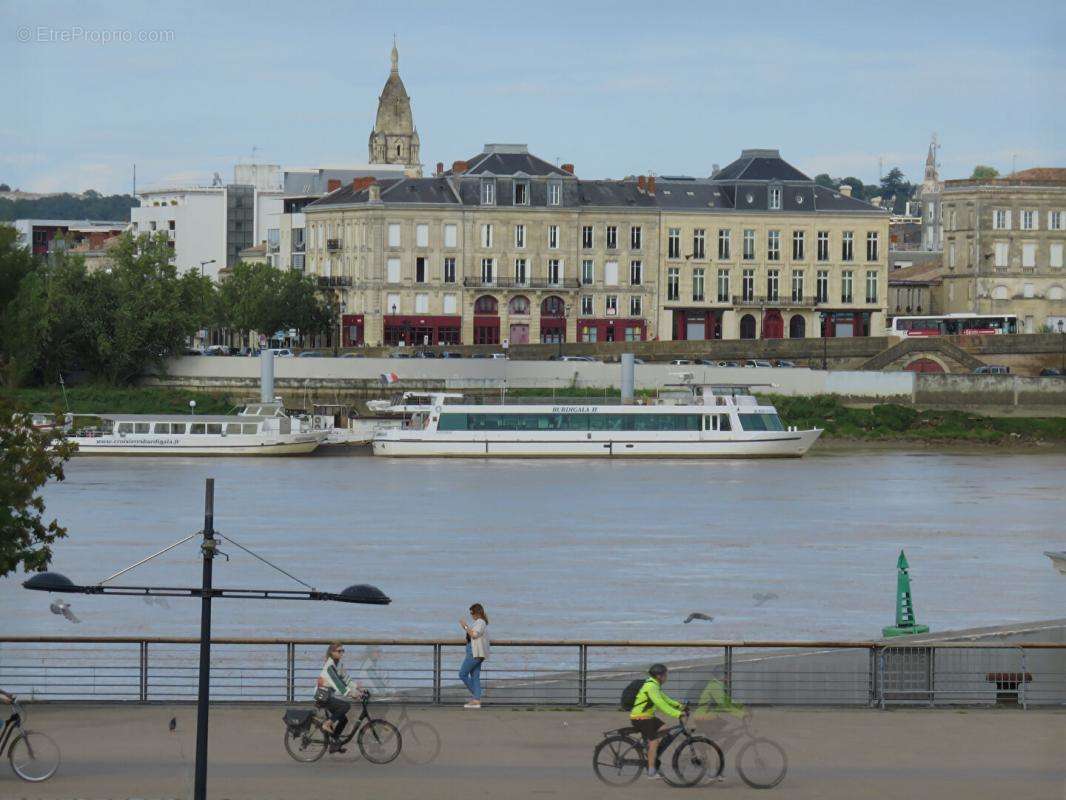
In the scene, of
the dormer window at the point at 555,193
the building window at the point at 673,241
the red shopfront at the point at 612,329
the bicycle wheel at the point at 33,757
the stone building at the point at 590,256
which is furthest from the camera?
the building window at the point at 673,241

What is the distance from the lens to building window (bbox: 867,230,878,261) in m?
93.8

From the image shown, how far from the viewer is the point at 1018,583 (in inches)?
1473

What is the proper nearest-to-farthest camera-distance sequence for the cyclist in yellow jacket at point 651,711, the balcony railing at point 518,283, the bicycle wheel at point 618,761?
the cyclist in yellow jacket at point 651,711 < the bicycle wheel at point 618,761 < the balcony railing at point 518,283

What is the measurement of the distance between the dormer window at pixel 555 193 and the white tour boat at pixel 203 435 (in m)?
21.2

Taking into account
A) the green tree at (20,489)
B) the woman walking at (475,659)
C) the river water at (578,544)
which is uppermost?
the green tree at (20,489)

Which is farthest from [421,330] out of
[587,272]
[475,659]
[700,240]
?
[475,659]

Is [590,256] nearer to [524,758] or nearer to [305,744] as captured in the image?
[524,758]

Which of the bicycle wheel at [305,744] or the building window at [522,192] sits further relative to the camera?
the building window at [522,192]

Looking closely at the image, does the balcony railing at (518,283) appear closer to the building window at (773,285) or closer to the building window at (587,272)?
the building window at (587,272)

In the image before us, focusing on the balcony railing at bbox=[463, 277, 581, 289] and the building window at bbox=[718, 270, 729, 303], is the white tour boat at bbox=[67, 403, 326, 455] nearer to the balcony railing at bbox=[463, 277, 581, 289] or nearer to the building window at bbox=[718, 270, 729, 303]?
the balcony railing at bbox=[463, 277, 581, 289]

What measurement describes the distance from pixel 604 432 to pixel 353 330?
862 inches

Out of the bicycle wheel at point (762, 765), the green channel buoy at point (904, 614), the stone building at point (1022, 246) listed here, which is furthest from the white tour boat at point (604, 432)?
the bicycle wheel at point (762, 765)

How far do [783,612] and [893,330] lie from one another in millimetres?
62360

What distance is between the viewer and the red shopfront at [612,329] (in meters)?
92.0
